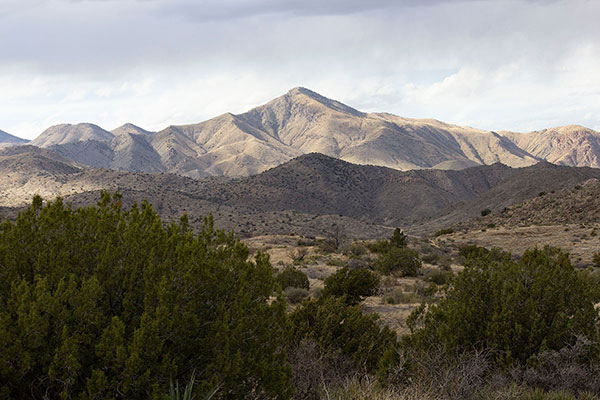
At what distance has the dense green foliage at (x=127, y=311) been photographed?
385 centimetres

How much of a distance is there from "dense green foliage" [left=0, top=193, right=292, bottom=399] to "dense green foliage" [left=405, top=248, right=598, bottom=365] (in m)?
3.01

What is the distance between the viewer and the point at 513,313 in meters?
7.05

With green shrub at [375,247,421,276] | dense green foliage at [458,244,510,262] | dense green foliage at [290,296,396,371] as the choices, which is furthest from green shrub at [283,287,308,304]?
dense green foliage at [290,296,396,371]

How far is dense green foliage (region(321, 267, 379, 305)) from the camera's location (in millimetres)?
14656

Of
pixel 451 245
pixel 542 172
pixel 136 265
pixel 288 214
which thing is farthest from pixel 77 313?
pixel 542 172

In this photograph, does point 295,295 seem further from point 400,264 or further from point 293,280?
point 400,264

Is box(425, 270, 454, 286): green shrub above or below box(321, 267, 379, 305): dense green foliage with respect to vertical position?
below

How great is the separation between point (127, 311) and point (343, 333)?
4.85m

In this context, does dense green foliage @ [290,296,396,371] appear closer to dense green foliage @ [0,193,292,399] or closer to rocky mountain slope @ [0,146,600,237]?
dense green foliage @ [0,193,292,399]

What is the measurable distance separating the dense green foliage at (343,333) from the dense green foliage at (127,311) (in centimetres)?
279

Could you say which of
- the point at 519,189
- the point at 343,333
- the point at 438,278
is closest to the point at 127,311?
the point at 343,333

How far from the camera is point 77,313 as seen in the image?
398 cm

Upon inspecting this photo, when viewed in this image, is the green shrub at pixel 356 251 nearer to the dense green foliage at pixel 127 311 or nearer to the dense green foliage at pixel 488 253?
the dense green foliage at pixel 488 253

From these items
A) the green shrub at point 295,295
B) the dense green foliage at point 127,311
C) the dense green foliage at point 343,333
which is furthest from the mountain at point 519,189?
the dense green foliage at point 127,311
